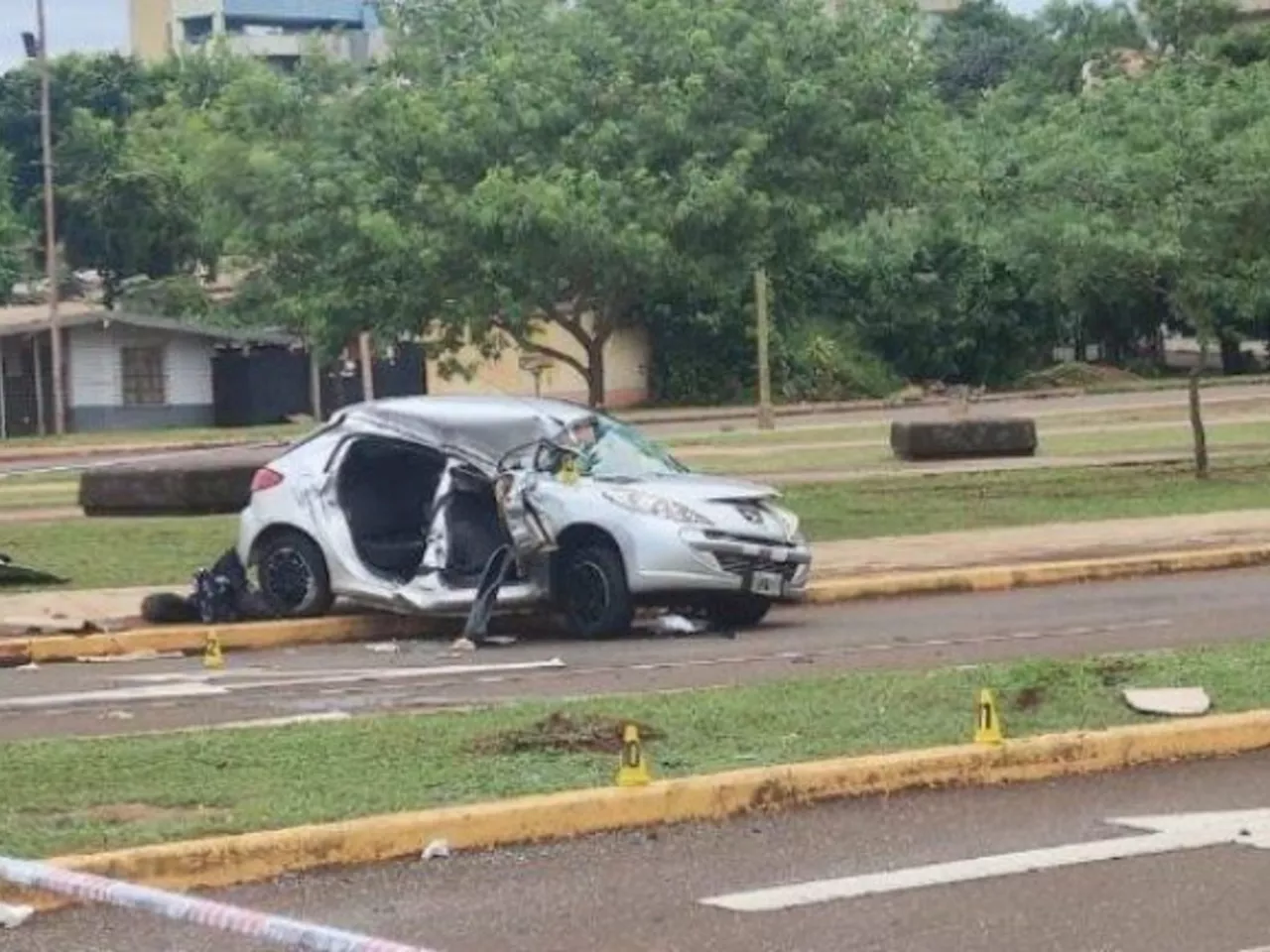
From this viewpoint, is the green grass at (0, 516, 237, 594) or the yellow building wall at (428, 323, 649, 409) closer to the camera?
the green grass at (0, 516, 237, 594)

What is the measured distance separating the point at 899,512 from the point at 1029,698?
46.5 feet

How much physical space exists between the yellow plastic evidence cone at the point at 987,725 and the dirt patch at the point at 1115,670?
151cm

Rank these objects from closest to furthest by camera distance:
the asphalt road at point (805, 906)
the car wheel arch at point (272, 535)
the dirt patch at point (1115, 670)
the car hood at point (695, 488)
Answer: the asphalt road at point (805, 906) < the dirt patch at point (1115, 670) < the car hood at point (695, 488) < the car wheel arch at point (272, 535)

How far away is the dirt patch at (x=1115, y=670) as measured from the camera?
12.2 m

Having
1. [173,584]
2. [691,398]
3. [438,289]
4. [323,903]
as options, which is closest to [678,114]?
[438,289]

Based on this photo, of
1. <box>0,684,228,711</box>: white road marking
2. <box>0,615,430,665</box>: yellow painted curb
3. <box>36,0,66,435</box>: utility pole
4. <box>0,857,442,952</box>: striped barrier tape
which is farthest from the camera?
<box>36,0,66,435</box>: utility pole

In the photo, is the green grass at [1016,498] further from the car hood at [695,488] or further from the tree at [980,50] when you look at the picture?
the tree at [980,50]

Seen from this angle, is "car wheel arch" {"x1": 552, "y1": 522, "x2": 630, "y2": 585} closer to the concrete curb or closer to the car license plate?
the car license plate

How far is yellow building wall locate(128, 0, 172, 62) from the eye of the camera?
138500 mm

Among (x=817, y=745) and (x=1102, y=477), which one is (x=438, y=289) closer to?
(x=1102, y=477)

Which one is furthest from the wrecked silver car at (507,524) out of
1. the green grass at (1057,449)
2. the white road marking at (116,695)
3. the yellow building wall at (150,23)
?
the yellow building wall at (150,23)

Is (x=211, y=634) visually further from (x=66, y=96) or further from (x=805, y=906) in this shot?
(x=66, y=96)

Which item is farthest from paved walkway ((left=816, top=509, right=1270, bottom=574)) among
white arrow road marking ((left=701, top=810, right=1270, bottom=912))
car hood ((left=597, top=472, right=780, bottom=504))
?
white arrow road marking ((left=701, top=810, right=1270, bottom=912))

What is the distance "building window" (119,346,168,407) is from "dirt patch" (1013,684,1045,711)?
50.1m
